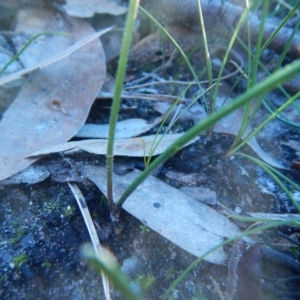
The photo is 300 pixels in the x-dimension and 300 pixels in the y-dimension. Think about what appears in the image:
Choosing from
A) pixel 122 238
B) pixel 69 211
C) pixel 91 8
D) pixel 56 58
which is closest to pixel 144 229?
pixel 122 238

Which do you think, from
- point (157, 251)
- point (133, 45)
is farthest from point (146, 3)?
point (157, 251)

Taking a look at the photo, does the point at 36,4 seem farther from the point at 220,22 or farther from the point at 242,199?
the point at 242,199

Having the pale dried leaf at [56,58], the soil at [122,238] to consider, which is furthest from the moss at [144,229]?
the pale dried leaf at [56,58]

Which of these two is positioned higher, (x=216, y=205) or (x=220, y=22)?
(x=220, y=22)

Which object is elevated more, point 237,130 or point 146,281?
point 237,130

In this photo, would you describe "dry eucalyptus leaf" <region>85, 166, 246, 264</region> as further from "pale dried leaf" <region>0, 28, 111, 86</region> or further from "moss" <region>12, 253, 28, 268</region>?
"pale dried leaf" <region>0, 28, 111, 86</region>

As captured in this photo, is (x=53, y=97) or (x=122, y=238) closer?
(x=122, y=238)

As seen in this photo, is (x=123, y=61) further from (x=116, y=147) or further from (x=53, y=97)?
(x=53, y=97)
